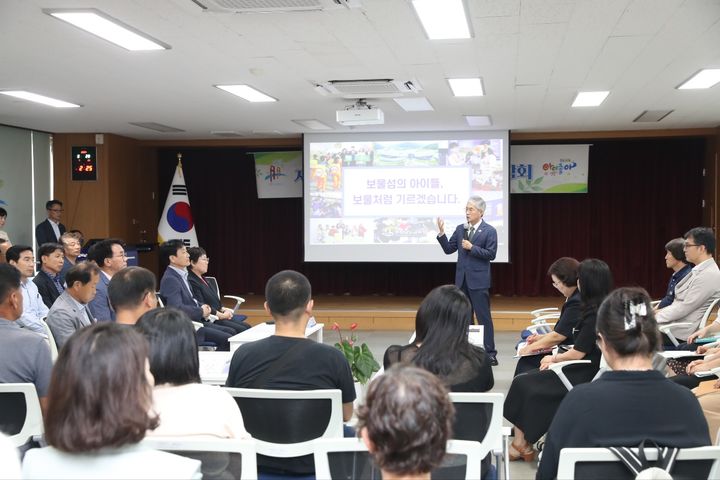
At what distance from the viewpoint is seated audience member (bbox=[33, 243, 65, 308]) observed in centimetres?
586

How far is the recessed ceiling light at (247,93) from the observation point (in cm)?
676

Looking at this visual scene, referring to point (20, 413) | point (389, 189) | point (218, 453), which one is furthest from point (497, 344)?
point (218, 453)

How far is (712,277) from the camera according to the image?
5.28 m

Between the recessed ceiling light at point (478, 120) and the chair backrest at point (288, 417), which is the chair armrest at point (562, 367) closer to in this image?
the chair backrest at point (288, 417)

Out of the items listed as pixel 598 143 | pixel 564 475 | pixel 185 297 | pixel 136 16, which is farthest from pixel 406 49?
pixel 598 143

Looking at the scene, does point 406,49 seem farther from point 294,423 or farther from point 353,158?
point 353,158

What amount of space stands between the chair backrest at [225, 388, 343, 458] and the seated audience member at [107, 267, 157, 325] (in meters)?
1.19

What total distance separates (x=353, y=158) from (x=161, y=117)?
2.70 metres

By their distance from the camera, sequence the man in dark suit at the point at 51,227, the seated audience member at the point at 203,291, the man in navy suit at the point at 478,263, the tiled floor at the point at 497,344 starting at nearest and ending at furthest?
the tiled floor at the point at 497,344, the seated audience member at the point at 203,291, the man in navy suit at the point at 478,263, the man in dark suit at the point at 51,227

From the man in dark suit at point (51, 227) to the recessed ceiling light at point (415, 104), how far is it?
4755 mm

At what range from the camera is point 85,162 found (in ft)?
33.7

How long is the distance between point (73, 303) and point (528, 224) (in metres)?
8.31

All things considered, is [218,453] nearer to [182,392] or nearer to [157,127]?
[182,392]

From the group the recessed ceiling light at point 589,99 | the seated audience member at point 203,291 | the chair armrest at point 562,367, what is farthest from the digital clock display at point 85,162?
the chair armrest at point 562,367
